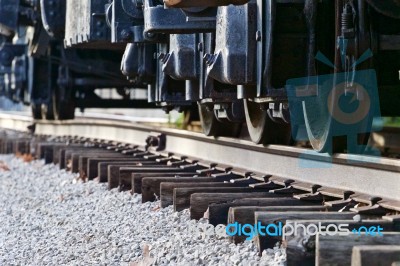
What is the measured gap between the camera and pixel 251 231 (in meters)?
4.84

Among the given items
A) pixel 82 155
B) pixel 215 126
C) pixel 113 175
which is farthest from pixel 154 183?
pixel 82 155

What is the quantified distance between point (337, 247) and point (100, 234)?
2.25 m

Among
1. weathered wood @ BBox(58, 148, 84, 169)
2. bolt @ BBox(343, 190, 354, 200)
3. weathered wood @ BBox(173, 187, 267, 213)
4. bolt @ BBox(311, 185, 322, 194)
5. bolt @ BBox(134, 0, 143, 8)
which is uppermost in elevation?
bolt @ BBox(134, 0, 143, 8)

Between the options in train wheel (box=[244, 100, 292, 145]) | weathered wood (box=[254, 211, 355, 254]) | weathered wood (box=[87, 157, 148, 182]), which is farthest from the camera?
weathered wood (box=[87, 157, 148, 182])

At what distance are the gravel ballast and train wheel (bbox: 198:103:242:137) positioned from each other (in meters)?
1.12

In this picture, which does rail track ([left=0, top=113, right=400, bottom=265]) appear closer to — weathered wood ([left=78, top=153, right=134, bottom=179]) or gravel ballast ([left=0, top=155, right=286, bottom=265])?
weathered wood ([left=78, top=153, right=134, bottom=179])

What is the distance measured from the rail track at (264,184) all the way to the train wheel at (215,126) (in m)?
0.18

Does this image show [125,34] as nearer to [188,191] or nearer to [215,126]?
[215,126]

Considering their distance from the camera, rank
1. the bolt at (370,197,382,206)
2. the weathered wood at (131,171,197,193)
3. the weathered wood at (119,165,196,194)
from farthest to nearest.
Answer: the weathered wood at (119,165,196,194) → the weathered wood at (131,171,197,193) → the bolt at (370,197,382,206)

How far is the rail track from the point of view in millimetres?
3863

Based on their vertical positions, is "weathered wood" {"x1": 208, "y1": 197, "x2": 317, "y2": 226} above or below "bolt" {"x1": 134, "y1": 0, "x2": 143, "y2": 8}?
below

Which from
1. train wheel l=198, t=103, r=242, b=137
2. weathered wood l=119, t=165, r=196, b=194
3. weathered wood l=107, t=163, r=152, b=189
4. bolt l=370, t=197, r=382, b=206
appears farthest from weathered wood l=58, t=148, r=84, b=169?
bolt l=370, t=197, r=382, b=206

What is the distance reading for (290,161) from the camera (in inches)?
259

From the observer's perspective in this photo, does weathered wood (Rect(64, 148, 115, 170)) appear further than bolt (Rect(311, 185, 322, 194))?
Yes
